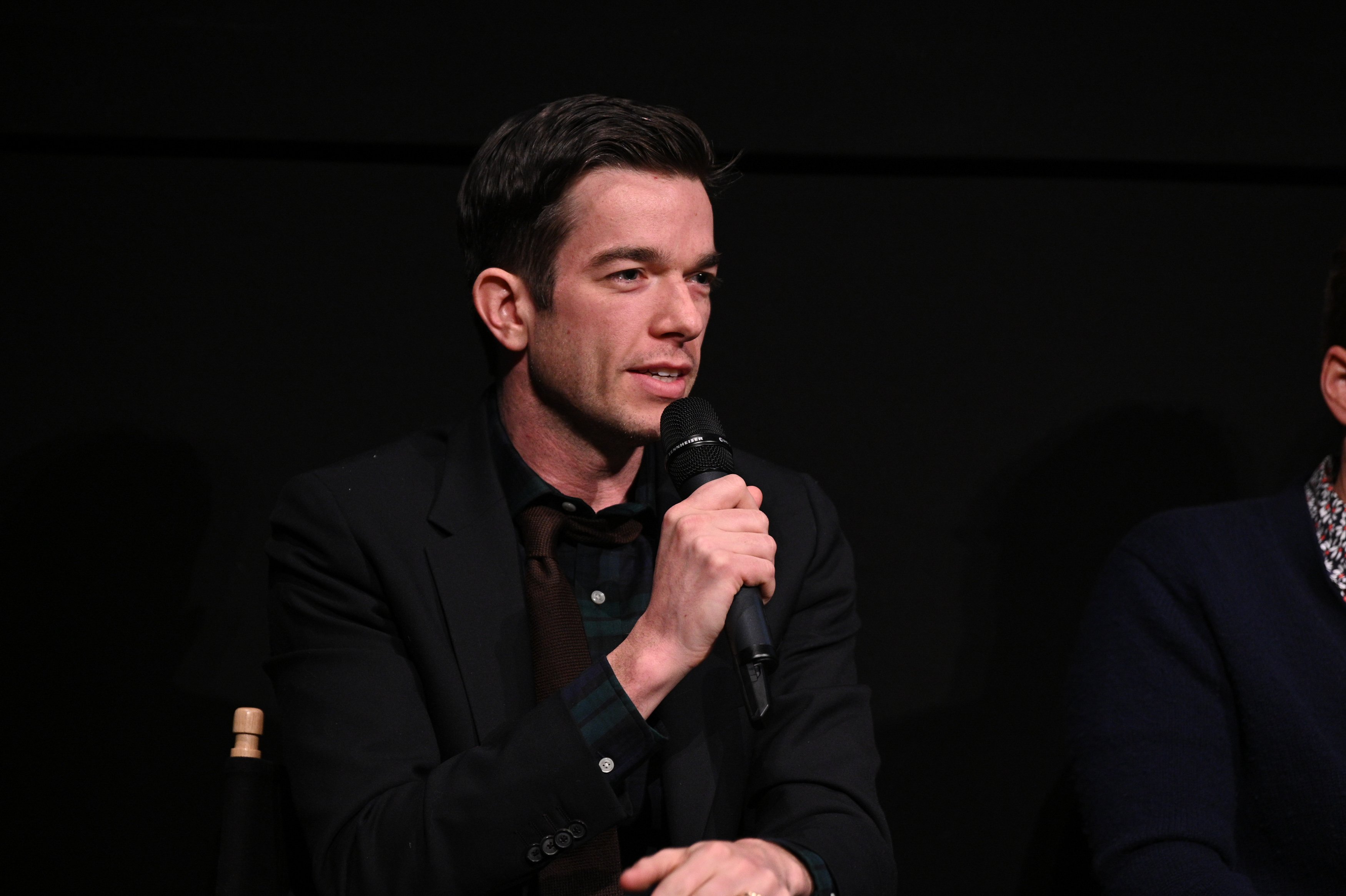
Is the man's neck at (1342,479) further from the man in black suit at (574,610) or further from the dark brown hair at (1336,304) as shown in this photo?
the man in black suit at (574,610)

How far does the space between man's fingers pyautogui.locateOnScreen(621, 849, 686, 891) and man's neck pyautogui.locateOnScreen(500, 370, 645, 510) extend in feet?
1.96

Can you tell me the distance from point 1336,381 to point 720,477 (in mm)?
1157

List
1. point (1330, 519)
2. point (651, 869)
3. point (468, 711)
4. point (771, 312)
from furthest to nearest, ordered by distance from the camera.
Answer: point (771, 312) < point (1330, 519) < point (468, 711) < point (651, 869)

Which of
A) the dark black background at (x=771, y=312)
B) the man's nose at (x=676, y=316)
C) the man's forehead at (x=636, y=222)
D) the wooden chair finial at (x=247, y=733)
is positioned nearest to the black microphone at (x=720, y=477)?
the man's nose at (x=676, y=316)

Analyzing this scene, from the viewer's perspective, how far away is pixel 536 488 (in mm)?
1789

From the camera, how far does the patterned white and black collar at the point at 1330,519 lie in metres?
1.96

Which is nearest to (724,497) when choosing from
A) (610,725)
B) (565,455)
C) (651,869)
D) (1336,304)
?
(610,725)

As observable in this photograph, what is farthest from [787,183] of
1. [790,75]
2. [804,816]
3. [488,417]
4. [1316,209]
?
[804,816]

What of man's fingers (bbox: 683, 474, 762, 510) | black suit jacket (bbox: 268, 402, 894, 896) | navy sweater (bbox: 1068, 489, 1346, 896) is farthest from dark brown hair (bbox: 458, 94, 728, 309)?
navy sweater (bbox: 1068, 489, 1346, 896)

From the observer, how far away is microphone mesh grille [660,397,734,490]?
1.47m

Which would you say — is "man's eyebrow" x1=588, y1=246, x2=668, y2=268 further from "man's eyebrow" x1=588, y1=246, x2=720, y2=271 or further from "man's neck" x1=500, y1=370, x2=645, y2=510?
"man's neck" x1=500, y1=370, x2=645, y2=510

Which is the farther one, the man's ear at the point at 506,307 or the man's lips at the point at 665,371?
the man's ear at the point at 506,307

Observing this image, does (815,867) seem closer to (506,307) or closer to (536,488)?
(536,488)

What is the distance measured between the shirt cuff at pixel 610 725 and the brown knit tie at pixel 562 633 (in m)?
0.08
